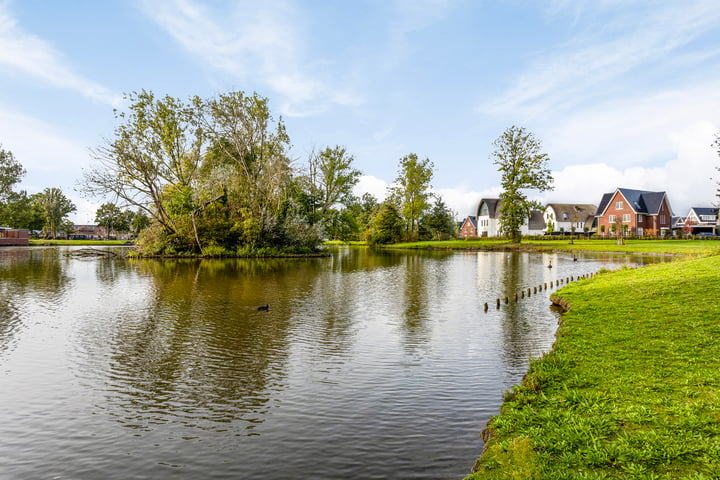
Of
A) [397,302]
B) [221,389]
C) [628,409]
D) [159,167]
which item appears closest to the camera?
[628,409]

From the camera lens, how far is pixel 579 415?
250 inches

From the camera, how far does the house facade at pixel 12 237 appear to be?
82812 mm

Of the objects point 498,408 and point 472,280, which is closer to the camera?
point 498,408

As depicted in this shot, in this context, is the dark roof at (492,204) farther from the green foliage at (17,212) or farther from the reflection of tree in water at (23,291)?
the green foliage at (17,212)

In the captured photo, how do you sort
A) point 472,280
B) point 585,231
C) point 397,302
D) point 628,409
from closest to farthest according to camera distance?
1. point 628,409
2. point 397,302
3. point 472,280
4. point 585,231

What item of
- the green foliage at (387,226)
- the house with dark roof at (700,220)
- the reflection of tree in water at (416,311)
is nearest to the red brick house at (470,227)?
the green foliage at (387,226)

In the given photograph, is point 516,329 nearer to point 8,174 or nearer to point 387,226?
point 387,226

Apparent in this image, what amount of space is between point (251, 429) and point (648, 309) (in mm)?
12037

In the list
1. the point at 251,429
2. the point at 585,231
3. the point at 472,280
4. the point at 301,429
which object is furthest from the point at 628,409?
the point at 585,231

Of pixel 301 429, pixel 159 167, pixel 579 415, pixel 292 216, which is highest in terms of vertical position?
pixel 159 167

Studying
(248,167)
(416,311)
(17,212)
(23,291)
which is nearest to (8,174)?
(17,212)

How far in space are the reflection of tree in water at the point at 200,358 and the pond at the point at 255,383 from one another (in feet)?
0.18

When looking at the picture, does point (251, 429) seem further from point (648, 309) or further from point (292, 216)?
point (292, 216)

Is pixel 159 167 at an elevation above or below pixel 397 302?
Answer: above
